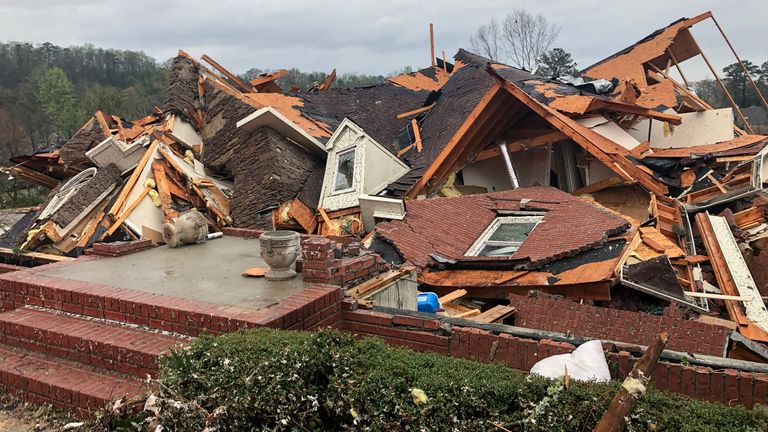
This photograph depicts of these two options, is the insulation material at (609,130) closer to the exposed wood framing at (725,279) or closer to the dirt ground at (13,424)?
the exposed wood framing at (725,279)

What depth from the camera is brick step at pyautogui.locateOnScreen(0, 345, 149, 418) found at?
4152mm

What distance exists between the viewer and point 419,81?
19000 mm

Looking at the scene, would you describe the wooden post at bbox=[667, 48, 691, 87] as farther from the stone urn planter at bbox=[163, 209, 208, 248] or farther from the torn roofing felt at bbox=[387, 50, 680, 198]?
the stone urn planter at bbox=[163, 209, 208, 248]

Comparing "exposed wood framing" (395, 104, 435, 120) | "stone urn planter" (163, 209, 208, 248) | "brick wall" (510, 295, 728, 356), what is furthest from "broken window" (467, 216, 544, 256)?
"exposed wood framing" (395, 104, 435, 120)

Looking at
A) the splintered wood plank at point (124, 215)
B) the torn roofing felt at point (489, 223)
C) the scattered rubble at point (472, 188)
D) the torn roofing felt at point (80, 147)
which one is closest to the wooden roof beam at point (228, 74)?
the scattered rubble at point (472, 188)

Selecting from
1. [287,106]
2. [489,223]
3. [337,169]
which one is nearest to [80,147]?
[287,106]

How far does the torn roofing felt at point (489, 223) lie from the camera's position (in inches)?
302

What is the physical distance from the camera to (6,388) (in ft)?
15.1

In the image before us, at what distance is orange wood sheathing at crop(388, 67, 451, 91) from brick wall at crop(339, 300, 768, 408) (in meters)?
14.4

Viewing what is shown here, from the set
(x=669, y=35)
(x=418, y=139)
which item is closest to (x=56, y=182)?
(x=418, y=139)

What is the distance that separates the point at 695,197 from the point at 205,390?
30.0 ft

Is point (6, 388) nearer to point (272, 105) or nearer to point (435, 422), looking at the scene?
point (435, 422)

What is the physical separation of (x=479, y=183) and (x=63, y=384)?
957cm

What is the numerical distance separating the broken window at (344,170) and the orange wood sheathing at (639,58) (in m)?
8.17
